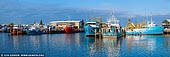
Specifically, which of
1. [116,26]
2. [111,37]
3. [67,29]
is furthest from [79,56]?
[67,29]

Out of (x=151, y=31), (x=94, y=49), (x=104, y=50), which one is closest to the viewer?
(x=104, y=50)

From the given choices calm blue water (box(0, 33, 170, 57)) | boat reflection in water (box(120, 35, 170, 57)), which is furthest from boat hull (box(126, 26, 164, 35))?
boat reflection in water (box(120, 35, 170, 57))

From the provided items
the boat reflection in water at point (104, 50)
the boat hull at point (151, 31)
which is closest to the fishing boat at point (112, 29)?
the boat reflection in water at point (104, 50)

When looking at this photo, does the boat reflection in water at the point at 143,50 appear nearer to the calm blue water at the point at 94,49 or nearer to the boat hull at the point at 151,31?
the calm blue water at the point at 94,49

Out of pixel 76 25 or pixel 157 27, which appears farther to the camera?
pixel 76 25

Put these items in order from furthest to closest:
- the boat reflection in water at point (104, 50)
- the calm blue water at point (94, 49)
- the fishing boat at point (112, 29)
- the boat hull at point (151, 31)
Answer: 1. the boat hull at point (151, 31)
2. the fishing boat at point (112, 29)
3. the calm blue water at point (94, 49)
4. the boat reflection in water at point (104, 50)

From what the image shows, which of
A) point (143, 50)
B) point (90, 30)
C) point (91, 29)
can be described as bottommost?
point (143, 50)

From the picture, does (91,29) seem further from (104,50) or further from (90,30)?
(104,50)

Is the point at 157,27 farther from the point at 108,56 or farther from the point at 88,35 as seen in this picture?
the point at 108,56

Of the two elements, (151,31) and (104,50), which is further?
(151,31)

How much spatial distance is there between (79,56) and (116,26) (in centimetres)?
4302

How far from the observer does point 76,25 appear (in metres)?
191

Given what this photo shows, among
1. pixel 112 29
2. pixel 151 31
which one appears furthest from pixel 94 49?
pixel 151 31

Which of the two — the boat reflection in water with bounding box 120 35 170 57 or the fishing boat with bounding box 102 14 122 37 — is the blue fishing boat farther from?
the boat reflection in water with bounding box 120 35 170 57
